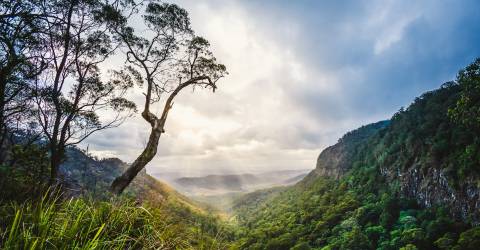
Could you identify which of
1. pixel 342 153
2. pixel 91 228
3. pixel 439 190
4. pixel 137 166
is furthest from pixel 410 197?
pixel 342 153

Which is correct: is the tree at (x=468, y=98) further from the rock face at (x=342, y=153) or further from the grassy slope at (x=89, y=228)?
the rock face at (x=342, y=153)

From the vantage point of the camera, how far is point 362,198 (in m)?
69.6

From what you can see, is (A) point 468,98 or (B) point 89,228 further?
(A) point 468,98

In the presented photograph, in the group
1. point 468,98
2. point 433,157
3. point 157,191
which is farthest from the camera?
point 433,157

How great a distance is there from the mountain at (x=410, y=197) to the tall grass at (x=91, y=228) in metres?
21.0

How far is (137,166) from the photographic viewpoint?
27.4 ft

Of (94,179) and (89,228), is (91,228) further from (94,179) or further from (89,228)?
(94,179)

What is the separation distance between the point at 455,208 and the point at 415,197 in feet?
39.1

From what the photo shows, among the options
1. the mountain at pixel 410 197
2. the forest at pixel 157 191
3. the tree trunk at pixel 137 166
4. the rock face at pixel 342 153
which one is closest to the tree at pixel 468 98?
the forest at pixel 157 191

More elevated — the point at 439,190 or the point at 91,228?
the point at 91,228

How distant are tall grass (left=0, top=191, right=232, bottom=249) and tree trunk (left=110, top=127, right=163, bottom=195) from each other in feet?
14.0

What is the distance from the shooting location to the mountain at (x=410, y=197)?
39031mm

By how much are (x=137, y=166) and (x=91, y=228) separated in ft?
18.2

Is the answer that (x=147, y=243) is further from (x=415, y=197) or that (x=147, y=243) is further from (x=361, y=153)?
(x=361, y=153)
